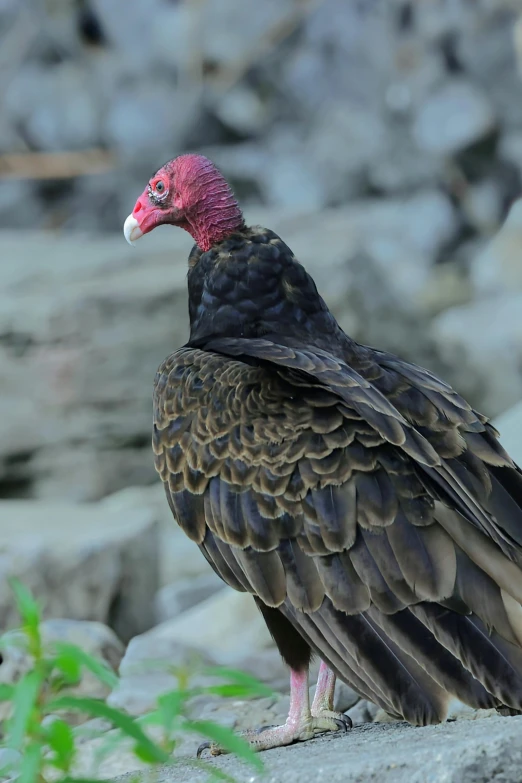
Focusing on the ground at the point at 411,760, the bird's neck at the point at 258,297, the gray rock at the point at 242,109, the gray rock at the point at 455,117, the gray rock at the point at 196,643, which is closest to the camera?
the ground at the point at 411,760

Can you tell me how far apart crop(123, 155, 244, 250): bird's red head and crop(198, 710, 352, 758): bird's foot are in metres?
1.78

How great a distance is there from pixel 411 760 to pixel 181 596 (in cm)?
407

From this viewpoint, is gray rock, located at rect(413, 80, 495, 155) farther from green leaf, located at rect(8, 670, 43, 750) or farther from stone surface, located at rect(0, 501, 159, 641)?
green leaf, located at rect(8, 670, 43, 750)

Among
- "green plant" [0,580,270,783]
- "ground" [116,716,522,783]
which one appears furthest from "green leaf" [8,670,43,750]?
"ground" [116,716,522,783]

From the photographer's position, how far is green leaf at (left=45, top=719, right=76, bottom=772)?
1.82m

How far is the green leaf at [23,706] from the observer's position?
1.71 metres

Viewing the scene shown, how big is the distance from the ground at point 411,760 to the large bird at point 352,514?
6.7 inches

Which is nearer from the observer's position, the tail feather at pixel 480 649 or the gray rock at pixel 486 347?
the tail feather at pixel 480 649

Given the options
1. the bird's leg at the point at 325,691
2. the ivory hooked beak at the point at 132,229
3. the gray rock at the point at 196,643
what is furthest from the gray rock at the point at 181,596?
the ivory hooked beak at the point at 132,229

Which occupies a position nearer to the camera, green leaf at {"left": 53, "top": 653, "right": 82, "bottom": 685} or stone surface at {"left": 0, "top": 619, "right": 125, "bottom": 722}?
green leaf at {"left": 53, "top": 653, "right": 82, "bottom": 685}

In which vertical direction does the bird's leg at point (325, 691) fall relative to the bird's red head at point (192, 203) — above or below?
below

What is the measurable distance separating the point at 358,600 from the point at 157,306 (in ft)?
17.9

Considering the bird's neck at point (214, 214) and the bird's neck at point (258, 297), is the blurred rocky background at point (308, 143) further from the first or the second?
the bird's neck at point (258, 297)

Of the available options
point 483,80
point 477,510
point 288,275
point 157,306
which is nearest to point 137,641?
point 288,275
